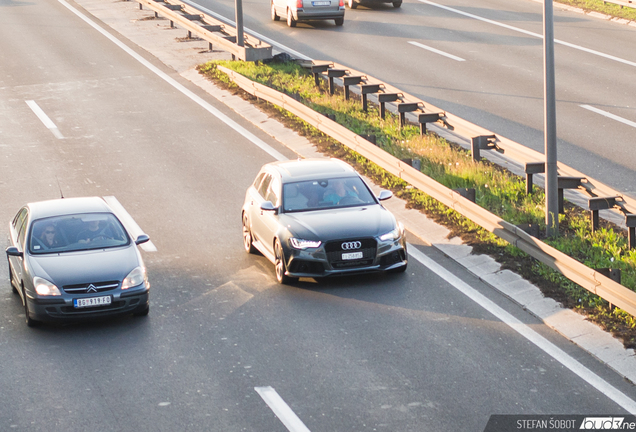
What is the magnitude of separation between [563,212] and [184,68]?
1539 centimetres

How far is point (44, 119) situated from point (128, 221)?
322 inches

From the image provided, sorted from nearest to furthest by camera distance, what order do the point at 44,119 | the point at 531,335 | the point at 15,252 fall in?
1. the point at 531,335
2. the point at 15,252
3. the point at 44,119

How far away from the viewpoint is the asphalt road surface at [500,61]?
19.8 metres

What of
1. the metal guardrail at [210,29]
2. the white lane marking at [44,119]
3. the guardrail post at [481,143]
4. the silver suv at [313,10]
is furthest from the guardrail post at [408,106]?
the silver suv at [313,10]

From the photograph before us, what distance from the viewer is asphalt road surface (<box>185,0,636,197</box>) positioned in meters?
19.8

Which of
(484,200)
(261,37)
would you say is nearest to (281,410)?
(484,200)

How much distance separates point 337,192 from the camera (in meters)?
13.6

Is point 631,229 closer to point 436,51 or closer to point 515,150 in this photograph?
point 515,150

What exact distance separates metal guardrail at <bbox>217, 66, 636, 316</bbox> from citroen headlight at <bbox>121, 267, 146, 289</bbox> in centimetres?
506

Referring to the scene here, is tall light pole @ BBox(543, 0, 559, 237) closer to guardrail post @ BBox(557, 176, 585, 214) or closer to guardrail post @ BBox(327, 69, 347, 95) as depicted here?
guardrail post @ BBox(557, 176, 585, 214)

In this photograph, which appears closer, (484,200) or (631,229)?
(631,229)

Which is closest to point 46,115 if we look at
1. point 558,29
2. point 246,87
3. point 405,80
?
point 246,87

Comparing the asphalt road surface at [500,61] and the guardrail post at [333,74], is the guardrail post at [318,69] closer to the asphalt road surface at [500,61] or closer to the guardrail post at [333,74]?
the guardrail post at [333,74]
